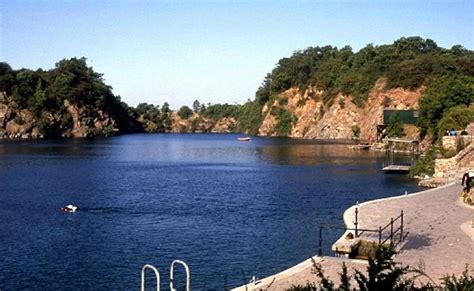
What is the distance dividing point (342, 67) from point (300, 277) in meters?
137

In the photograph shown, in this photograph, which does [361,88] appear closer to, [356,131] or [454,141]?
[356,131]

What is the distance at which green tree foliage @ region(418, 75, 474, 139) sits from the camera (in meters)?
82.1

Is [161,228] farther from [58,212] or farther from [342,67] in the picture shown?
[342,67]

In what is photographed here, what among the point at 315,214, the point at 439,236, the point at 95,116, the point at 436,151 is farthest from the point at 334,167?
the point at 95,116

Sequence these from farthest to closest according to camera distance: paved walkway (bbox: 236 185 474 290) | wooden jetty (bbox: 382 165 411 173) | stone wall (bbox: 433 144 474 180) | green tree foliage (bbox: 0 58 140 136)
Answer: green tree foliage (bbox: 0 58 140 136) → wooden jetty (bbox: 382 165 411 173) → stone wall (bbox: 433 144 474 180) → paved walkway (bbox: 236 185 474 290)

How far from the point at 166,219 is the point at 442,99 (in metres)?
59.7

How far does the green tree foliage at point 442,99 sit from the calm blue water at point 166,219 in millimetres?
22112

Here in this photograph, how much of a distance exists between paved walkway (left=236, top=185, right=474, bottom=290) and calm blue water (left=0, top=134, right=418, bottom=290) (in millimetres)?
2257

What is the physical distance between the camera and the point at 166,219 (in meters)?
35.1

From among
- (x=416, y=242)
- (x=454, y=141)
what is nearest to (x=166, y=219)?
(x=416, y=242)

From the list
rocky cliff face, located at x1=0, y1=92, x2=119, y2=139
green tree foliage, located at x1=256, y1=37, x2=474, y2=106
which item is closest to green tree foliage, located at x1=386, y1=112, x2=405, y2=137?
green tree foliage, located at x1=256, y1=37, x2=474, y2=106

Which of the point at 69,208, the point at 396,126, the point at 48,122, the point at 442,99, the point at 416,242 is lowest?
the point at 69,208

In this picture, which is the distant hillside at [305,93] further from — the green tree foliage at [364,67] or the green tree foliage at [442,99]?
the green tree foliage at [442,99]

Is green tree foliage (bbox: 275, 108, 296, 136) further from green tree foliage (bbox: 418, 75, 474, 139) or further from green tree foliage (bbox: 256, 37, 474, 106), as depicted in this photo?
green tree foliage (bbox: 418, 75, 474, 139)
